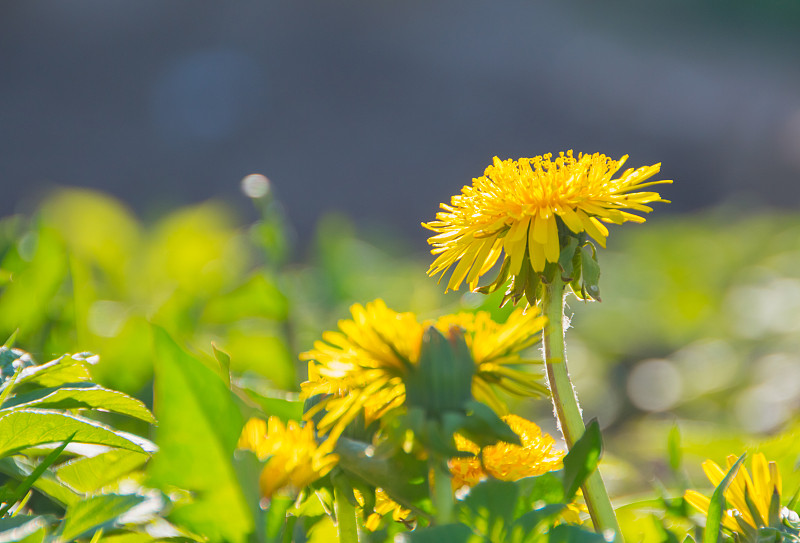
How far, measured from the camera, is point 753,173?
3322 millimetres

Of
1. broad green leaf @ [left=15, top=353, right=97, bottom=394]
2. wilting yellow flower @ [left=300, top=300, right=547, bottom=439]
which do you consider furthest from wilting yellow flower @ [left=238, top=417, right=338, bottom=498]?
broad green leaf @ [left=15, top=353, right=97, bottom=394]

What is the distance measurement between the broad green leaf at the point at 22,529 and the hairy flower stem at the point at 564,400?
0.63ft

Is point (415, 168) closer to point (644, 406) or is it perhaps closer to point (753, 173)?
point (753, 173)

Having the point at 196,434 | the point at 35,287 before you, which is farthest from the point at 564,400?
the point at 35,287

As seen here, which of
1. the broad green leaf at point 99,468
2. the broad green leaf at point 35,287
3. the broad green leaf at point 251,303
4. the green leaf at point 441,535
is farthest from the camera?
the broad green leaf at point 251,303

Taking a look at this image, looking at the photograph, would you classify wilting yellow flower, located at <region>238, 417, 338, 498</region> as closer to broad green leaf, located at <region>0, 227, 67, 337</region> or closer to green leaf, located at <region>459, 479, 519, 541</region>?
green leaf, located at <region>459, 479, 519, 541</region>

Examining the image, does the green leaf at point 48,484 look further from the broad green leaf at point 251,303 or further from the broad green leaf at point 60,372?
the broad green leaf at point 251,303

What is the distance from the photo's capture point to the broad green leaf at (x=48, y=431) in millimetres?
284

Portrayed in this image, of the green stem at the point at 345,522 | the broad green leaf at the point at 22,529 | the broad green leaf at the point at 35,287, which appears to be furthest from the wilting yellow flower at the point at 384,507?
the broad green leaf at the point at 35,287

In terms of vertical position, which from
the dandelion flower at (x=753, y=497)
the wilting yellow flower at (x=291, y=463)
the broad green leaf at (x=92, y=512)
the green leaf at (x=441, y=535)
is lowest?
the dandelion flower at (x=753, y=497)

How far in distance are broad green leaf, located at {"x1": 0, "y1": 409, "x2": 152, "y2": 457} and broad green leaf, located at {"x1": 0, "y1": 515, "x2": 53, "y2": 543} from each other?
36 millimetres

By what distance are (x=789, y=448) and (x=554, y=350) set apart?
0.18 metres

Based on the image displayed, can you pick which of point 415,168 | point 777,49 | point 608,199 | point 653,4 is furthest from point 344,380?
point 653,4

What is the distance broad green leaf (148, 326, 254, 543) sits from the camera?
25 cm
